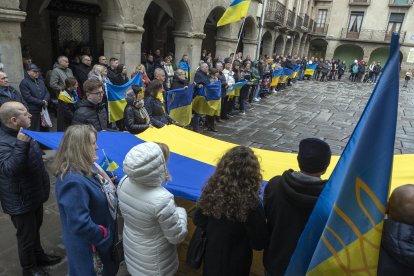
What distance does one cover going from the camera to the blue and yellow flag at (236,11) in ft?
28.5

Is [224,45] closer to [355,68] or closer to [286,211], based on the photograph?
[286,211]

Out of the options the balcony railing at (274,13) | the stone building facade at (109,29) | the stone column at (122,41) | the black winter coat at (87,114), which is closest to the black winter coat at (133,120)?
the black winter coat at (87,114)

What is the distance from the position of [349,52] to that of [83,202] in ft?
123

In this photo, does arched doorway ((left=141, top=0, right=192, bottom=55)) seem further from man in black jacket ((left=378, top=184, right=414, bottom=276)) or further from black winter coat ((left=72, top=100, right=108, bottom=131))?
man in black jacket ((left=378, top=184, right=414, bottom=276))

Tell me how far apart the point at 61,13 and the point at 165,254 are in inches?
423

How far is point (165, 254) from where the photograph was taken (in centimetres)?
216

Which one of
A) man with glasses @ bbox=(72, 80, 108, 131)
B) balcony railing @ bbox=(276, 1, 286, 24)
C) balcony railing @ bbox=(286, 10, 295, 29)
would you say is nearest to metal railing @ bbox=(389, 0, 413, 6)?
balcony railing @ bbox=(286, 10, 295, 29)

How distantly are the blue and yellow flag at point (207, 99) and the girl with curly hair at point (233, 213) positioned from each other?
5.70 meters

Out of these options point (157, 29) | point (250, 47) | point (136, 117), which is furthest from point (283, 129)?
point (157, 29)

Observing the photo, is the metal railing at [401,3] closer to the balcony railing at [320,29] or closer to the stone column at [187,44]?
the balcony railing at [320,29]

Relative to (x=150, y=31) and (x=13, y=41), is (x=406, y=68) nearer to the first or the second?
(x=150, y=31)

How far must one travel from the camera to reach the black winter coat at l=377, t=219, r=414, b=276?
→ 1396 mm

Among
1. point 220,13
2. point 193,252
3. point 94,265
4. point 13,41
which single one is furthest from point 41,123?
point 220,13

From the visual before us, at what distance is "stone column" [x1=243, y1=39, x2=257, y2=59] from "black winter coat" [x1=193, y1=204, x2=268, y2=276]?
51.5ft
